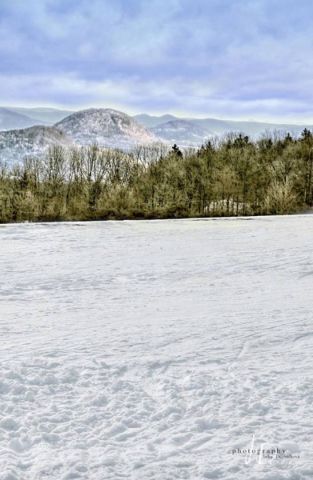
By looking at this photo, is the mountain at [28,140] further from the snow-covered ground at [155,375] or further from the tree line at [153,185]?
the snow-covered ground at [155,375]

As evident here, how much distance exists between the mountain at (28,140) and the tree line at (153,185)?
9739cm

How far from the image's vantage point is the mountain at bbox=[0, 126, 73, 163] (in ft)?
480

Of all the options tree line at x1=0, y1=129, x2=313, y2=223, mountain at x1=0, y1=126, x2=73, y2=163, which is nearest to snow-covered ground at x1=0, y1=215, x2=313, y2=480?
tree line at x1=0, y1=129, x2=313, y2=223

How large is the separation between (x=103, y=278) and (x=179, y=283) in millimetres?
2167

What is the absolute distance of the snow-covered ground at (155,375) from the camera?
3652 millimetres

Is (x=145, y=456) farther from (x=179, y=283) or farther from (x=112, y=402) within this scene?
(x=179, y=283)

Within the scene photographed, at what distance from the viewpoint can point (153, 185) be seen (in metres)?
41.9

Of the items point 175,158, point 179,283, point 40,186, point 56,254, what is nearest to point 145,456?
point 179,283

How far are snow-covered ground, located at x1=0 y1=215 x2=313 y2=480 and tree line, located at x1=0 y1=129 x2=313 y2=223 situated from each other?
83.6ft

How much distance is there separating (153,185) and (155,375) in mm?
37196

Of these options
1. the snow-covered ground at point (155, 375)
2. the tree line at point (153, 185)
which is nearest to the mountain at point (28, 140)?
the tree line at point (153, 185)

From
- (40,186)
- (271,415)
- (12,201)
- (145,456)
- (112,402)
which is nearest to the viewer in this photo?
(145,456)

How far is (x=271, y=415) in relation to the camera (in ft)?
14.1

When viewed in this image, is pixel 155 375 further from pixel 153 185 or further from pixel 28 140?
pixel 28 140
